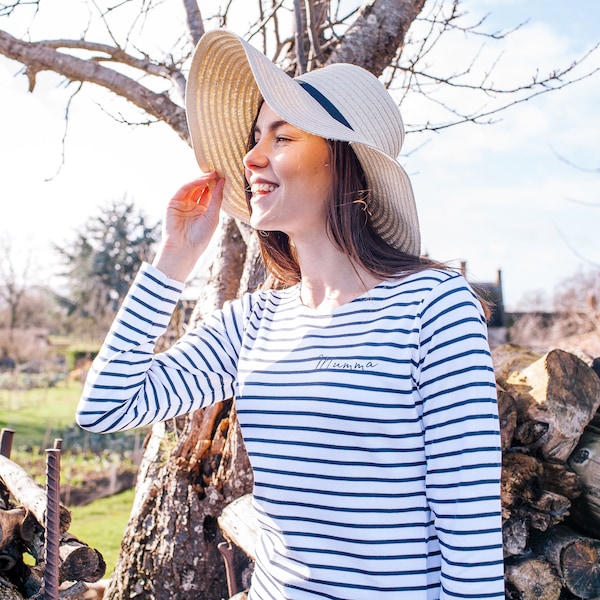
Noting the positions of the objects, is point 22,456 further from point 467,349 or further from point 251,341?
point 467,349

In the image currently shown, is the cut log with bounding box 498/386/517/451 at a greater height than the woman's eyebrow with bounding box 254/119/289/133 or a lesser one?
lesser

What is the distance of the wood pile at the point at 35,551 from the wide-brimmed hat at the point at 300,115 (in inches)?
43.8

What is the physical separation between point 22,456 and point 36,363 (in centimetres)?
1076

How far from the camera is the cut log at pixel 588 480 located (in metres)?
2.12

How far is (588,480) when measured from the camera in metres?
2.20

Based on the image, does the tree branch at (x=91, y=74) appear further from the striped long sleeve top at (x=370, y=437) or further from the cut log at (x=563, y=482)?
the cut log at (x=563, y=482)

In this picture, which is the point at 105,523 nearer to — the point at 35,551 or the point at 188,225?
the point at 35,551

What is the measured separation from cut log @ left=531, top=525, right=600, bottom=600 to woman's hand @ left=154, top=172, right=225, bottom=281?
59.5 inches

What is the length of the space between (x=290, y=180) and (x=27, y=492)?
1341 millimetres

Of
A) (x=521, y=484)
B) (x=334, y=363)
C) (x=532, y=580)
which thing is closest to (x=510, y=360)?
(x=521, y=484)

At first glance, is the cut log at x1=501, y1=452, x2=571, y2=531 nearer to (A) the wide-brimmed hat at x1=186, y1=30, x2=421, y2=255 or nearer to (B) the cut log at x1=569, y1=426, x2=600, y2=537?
(B) the cut log at x1=569, y1=426, x2=600, y2=537

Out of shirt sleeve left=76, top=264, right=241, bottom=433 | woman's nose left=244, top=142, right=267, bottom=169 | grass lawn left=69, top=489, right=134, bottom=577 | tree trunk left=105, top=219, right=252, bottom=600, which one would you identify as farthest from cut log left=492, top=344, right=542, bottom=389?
grass lawn left=69, top=489, right=134, bottom=577

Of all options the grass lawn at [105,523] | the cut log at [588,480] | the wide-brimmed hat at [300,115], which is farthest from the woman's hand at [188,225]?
the grass lawn at [105,523]

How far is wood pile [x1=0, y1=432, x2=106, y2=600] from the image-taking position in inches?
66.9
